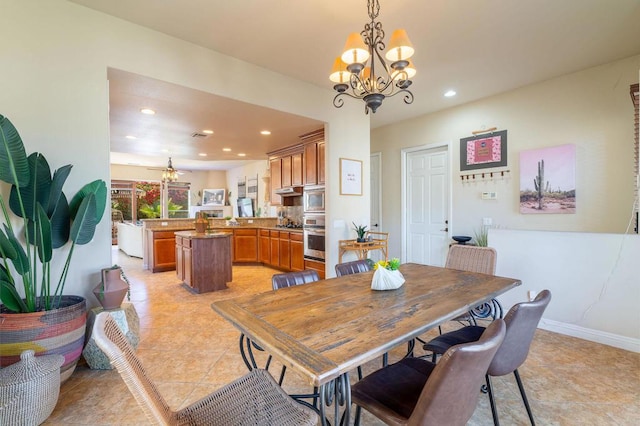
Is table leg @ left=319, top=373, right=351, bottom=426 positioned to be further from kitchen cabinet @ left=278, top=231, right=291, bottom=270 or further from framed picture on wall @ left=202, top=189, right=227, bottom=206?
framed picture on wall @ left=202, top=189, right=227, bottom=206

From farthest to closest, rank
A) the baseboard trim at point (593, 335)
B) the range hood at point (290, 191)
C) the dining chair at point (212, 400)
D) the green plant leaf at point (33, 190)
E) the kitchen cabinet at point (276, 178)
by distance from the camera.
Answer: the kitchen cabinet at point (276, 178) → the range hood at point (290, 191) → the baseboard trim at point (593, 335) → the green plant leaf at point (33, 190) → the dining chair at point (212, 400)

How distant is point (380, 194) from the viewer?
19.3 ft

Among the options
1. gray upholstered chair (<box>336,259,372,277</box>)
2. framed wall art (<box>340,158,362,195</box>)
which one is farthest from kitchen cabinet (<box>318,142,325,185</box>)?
gray upholstered chair (<box>336,259,372,277</box>)

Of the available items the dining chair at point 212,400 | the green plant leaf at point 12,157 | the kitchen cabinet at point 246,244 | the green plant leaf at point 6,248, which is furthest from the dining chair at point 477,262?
the kitchen cabinet at point 246,244

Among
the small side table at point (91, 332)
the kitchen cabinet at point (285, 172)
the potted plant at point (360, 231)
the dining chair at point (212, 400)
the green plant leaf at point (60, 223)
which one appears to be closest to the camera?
the dining chair at point (212, 400)

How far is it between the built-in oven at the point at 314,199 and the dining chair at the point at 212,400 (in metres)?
3.37

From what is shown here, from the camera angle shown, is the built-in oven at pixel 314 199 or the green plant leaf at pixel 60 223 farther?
the built-in oven at pixel 314 199

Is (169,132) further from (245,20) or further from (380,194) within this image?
(380,194)

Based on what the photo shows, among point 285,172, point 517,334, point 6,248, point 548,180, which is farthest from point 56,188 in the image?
point 548,180

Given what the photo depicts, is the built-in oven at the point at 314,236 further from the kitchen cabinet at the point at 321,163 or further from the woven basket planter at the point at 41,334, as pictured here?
the woven basket planter at the point at 41,334

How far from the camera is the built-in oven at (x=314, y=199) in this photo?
15.1ft

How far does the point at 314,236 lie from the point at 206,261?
169cm

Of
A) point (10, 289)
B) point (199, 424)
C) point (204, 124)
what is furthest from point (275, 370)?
point (204, 124)

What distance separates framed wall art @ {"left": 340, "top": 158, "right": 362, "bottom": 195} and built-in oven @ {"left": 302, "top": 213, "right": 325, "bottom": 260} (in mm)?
614
